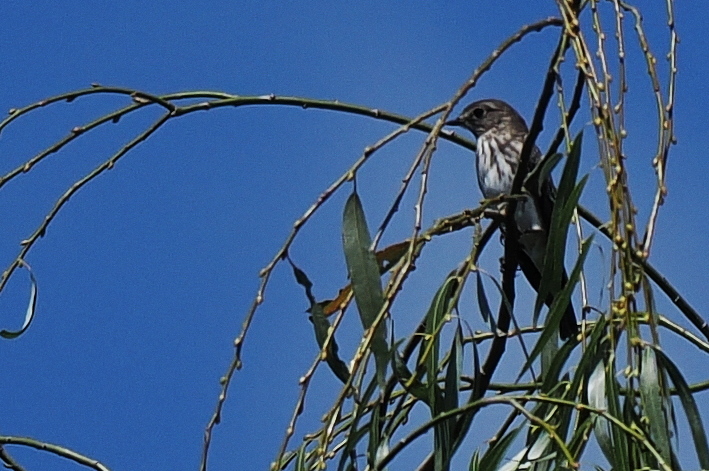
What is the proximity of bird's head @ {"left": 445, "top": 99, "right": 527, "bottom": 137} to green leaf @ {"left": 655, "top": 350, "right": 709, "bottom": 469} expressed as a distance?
8.28ft

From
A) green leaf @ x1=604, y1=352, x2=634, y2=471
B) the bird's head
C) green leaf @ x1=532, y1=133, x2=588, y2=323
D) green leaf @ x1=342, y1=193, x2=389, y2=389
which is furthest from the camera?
the bird's head

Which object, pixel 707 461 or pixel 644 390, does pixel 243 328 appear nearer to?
pixel 644 390

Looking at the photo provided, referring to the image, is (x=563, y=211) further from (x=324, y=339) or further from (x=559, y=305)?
(x=324, y=339)

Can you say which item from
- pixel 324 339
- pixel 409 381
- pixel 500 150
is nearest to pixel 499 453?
pixel 409 381

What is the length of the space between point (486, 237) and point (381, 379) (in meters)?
0.46

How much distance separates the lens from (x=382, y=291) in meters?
1.88

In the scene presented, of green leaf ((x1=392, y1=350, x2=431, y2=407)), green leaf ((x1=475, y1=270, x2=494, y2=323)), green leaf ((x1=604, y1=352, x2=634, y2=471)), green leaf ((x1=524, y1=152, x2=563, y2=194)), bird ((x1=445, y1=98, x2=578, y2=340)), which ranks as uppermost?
bird ((x1=445, y1=98, x2=578, y2=340))

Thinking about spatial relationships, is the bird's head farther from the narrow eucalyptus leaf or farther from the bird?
the narrow eucalyptus leaf

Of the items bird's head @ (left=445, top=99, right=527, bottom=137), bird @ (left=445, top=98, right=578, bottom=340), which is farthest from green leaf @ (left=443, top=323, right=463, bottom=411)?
bird's head @ (left=445, top=99, right=527, bottom=137)

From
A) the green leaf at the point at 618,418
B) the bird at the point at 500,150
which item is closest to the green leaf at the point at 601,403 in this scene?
the green leaf at the point at 618,418

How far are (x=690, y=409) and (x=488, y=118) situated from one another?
8.74 ft

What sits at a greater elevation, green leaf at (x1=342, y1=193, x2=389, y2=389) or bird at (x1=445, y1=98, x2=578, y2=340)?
bird at (x1=445, y1=98, x2=578, y2=340)

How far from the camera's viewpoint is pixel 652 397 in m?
1.72

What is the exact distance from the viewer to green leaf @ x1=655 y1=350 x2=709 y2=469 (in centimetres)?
178
